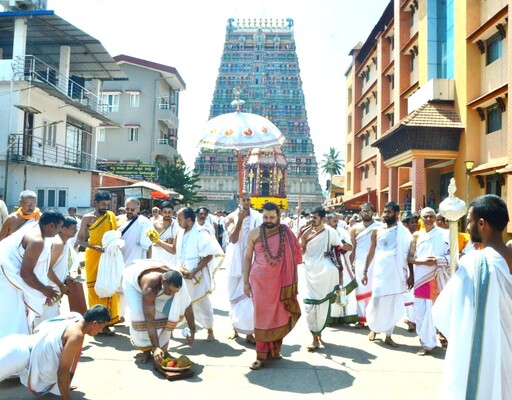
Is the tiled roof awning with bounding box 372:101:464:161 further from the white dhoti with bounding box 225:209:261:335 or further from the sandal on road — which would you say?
the sandal on road

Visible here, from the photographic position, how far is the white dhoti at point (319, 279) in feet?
19.0

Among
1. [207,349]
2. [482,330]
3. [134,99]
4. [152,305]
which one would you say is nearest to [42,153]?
[134,99]

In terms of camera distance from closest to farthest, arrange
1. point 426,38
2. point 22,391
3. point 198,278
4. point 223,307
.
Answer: point 22,391 < point 198,278 < point 223,307 < point 426,38

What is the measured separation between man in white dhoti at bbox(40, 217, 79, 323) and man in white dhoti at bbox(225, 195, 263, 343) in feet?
6.96

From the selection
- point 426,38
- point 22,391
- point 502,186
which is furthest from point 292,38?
point 22,391

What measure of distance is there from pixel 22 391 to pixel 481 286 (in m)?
3.82

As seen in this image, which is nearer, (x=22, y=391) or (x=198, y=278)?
(x=22, y=391)

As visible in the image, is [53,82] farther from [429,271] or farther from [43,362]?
[43,362]

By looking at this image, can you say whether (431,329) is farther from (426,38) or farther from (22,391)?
(426,38)

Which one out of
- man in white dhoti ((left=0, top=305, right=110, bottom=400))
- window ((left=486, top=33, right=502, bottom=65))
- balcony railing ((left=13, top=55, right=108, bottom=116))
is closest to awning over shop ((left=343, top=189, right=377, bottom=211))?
window ((left=486, top=33, right=502, bottom=65))

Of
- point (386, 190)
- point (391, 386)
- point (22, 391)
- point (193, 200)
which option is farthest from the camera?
point (193, 200)

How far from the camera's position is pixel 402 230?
6336 millimetres

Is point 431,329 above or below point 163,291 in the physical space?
below

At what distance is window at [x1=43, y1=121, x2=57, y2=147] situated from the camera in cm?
2091
